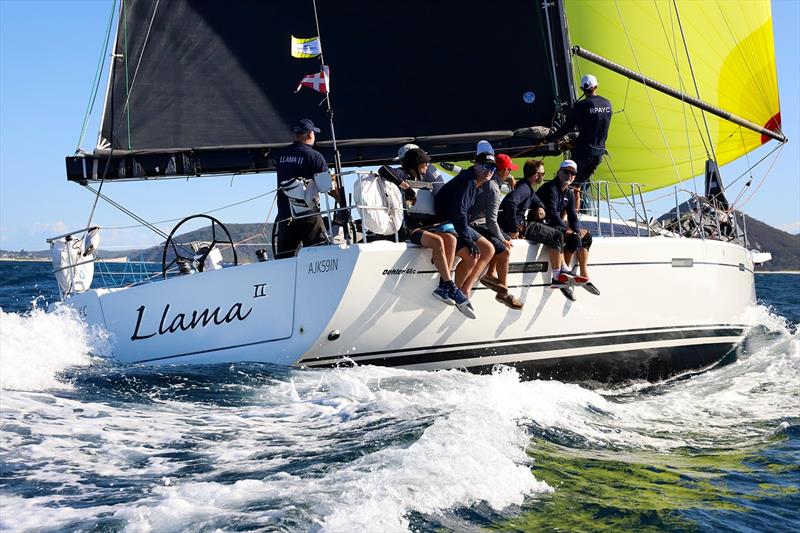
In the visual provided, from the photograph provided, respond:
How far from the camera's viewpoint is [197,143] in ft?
28.8

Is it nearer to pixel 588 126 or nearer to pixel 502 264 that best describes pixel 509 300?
pixel 502 264

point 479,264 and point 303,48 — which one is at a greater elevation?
point 303,48

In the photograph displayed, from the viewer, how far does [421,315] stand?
22.0ft

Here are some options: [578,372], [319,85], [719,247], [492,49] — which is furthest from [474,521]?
[492,49]

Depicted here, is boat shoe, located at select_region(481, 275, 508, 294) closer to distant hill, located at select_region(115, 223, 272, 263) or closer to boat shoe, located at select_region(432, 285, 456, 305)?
boat shoe, located at select_region(432, 285, 456, 305)

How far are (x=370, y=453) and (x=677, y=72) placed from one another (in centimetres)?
1123

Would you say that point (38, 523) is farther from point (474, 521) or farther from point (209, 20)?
point (209, 20)

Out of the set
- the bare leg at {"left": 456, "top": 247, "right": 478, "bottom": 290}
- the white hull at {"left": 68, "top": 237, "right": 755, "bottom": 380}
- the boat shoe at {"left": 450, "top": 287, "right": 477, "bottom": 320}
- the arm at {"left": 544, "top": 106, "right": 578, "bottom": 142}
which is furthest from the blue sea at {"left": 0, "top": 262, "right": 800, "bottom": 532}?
the arm at {"left": 544, "top": 106, "right": 578, "bottom": 142}

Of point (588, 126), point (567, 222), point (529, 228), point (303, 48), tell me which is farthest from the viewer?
point (588, 126)

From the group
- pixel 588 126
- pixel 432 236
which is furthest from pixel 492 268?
pixel 588 126

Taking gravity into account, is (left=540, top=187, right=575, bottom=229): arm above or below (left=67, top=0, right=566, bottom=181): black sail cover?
below

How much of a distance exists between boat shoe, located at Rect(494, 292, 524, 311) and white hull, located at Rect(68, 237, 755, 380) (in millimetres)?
55

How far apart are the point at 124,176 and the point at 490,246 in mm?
4036

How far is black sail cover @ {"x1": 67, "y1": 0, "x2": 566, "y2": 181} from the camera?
8836mm
